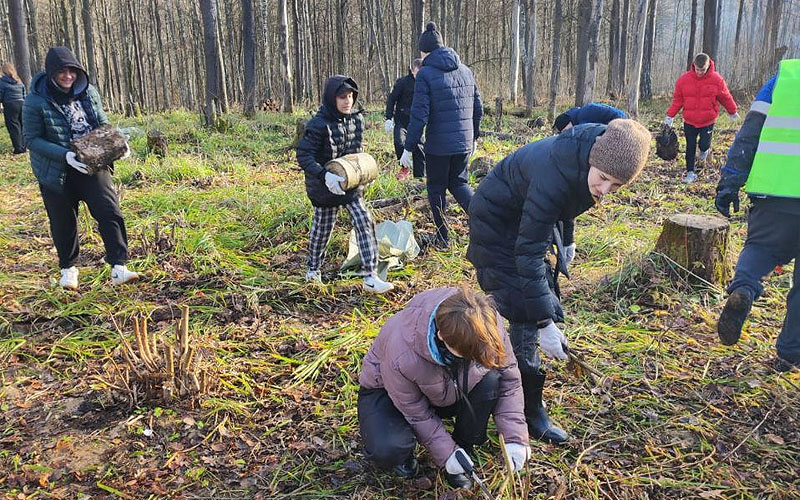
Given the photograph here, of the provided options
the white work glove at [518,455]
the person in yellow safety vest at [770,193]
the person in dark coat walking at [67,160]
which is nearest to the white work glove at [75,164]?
the person in dark coat walking at [67,160]

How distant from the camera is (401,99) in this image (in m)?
8.03

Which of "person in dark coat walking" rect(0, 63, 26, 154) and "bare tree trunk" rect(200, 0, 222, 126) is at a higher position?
"bare tree trunk" rect(200, 0, 222, 126)

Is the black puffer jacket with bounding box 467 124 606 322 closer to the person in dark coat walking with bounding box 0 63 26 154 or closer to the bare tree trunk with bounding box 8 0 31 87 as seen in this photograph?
the person in dark coat walking with bounding box 0 63 26 154

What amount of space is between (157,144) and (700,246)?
26.2 ft

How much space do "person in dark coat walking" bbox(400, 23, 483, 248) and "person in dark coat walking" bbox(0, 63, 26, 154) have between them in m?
8.56

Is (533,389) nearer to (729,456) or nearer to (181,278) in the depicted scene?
(729,456)

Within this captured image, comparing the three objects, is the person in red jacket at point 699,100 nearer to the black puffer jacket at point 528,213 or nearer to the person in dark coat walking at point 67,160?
the black puffer jacket at point 528,213

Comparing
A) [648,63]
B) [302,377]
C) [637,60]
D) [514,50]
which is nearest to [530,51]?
[514,50]

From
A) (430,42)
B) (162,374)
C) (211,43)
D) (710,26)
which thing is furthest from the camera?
(710,26)

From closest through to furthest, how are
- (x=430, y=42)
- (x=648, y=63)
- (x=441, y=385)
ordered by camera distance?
(x=441, y=385), (x=430, y=42), (x=648, y=63)

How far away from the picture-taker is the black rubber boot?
2814mm

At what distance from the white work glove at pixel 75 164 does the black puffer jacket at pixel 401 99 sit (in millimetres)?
4726

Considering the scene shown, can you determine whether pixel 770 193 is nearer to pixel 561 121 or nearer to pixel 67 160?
pixel 561 121

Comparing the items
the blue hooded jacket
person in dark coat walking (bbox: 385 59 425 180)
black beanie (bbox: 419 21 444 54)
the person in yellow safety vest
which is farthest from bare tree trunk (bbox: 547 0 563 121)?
the person in yellow safety vest
